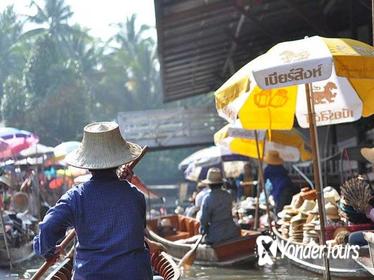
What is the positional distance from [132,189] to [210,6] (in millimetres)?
8738

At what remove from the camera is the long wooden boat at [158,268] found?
4.73 metres

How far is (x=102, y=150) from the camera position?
375 centimetres

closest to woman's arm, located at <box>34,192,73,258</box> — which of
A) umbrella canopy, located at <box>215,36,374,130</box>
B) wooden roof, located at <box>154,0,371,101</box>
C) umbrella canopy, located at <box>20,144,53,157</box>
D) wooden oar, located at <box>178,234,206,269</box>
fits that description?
umbrella canopy, located at <box>215,36,374,130</box>

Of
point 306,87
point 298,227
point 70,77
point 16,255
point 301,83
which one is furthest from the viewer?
point 70,77

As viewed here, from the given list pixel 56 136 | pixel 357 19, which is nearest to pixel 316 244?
pixel 357 19

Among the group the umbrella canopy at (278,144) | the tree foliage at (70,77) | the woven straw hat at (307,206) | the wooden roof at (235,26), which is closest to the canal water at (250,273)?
the woven straw hat at (307,206)

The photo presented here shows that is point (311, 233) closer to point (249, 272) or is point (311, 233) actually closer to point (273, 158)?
point (249, 272)

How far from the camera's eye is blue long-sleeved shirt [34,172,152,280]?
354 cm

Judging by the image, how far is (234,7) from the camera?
486 inches

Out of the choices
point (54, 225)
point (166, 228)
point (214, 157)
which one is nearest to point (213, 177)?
point (166, 228)

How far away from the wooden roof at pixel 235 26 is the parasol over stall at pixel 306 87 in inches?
161

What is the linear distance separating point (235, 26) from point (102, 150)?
12071mm

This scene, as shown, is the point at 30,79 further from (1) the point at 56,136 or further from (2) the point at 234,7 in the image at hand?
(2) the point at 234,7

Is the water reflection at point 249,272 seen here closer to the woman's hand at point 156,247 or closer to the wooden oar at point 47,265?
the woman's hand at point 156,247
